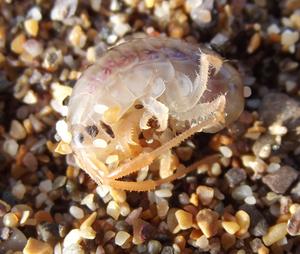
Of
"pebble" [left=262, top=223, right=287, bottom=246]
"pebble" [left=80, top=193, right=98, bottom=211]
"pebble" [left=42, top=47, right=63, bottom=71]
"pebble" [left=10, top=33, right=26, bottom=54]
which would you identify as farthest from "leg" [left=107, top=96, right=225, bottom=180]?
"pebble" [left=10, top=33, right=26, bottom=54]

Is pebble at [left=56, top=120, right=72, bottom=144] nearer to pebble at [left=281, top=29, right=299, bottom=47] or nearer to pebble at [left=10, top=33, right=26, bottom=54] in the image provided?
pebble at [left=10, top=33, right=26, bottom=54]

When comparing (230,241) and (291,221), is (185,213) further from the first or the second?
(291,221)

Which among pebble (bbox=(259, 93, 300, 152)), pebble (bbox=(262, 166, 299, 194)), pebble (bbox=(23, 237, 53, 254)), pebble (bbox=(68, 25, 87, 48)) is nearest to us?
pebble (bbox=(23, 237, 53, 254))

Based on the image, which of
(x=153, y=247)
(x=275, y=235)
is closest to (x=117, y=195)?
(x=153, y=247)

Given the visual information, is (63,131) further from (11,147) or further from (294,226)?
(294,226)

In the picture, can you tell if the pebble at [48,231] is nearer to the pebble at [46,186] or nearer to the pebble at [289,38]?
the pebble at [46,186]

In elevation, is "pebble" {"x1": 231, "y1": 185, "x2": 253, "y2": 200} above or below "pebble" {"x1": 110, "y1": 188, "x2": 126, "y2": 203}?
below
